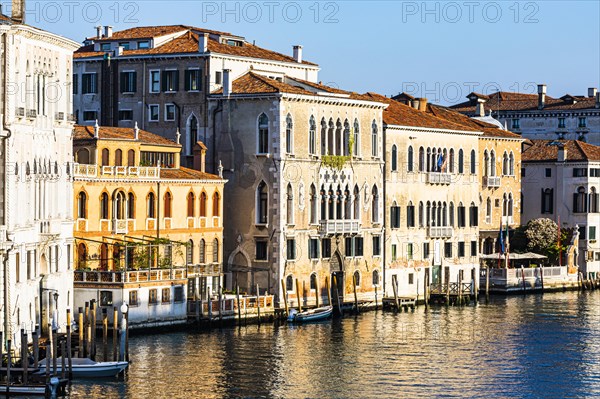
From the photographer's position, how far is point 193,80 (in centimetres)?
6269

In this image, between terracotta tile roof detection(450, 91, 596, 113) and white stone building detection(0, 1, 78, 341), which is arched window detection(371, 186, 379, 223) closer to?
white stone building detection(0, 1, 78, 341)

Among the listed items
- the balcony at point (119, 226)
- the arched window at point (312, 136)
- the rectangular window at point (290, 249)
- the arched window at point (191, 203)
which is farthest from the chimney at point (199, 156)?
the balcony at point (119, 226)

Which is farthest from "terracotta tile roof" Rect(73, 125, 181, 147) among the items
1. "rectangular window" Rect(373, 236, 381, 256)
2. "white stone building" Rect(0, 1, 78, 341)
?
"rectangular window" Rect(373, 236, 381, 256)

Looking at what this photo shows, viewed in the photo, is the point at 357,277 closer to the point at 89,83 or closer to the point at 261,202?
the point at 261,202

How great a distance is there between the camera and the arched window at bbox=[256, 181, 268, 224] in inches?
2391

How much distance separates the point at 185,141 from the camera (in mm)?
62594

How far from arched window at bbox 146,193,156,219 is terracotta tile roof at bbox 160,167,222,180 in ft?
2.88

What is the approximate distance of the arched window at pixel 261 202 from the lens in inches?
2391

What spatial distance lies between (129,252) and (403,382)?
486 inches

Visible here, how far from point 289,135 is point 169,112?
492 cm

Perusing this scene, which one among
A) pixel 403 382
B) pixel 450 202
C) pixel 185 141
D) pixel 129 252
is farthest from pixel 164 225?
pixel 450 202

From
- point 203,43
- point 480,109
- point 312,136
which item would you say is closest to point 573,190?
point 480,109

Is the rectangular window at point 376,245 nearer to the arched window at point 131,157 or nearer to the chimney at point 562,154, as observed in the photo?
the arched window at point 131,157

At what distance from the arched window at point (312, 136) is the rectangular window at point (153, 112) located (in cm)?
560
